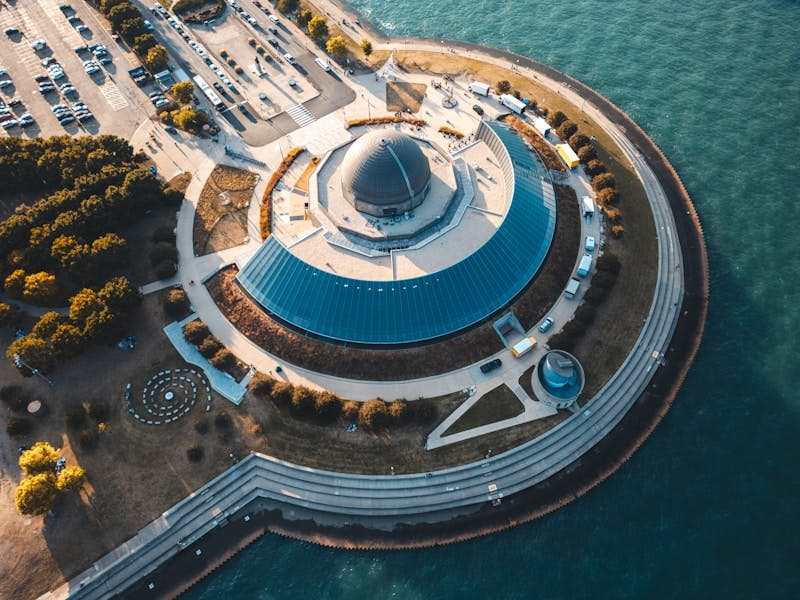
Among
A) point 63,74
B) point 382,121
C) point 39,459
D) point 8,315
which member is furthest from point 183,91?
point 39,459

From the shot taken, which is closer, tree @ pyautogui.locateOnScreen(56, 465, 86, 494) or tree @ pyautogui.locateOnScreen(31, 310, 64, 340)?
tree @ pyautogui.locateOnScreen(56, 465, 86, 494)

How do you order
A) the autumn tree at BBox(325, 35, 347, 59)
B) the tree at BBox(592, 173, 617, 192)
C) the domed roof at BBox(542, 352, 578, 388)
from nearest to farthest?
the domed roof at BBox(542, 352, 578, 388), the tree at BBox(592, 173, 617, 192), the autumn tree at BBox(325, 35, 347, 59)

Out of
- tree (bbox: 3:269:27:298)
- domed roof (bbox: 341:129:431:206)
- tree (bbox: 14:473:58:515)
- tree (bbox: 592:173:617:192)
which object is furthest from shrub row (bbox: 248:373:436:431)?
tree (bbox: 592:173:617:192)

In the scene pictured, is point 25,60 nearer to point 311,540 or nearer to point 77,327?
point 77,327

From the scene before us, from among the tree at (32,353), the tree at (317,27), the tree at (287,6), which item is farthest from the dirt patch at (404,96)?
the tree at (32,353)

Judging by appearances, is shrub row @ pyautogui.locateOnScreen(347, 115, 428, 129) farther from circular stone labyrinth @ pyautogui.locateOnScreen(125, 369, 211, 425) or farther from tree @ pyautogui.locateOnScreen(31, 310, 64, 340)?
tree @ pyautogui.locateOnScreen(31, 310, 64, 340)

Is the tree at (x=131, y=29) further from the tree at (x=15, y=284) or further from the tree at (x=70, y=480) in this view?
the tree at (x=70, y=480)
